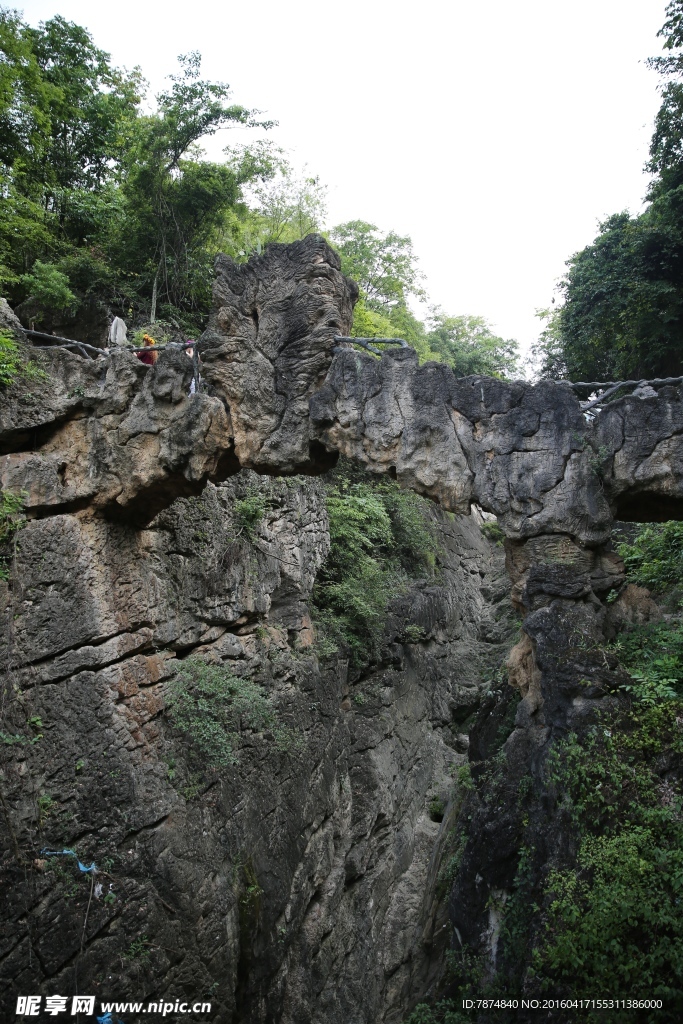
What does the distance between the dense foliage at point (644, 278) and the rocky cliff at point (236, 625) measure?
801 centimetres

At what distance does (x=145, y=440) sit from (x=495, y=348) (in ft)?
61.6

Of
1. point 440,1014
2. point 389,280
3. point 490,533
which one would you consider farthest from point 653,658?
point 389,280

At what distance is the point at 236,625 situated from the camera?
909cm

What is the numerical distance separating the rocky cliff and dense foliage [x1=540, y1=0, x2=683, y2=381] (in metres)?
8.01

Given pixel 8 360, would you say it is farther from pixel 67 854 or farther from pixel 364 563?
pixel 364 563

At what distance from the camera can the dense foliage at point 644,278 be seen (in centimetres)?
1252

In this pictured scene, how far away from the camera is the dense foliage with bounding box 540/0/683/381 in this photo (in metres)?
12.5

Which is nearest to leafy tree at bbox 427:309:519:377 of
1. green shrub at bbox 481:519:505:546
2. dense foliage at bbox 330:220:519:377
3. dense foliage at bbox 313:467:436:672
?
dense foliage at bbox 330:220:519:377

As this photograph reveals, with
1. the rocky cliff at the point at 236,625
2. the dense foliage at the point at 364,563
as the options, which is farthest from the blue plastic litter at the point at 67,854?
the dense foliage at the point at 364,563

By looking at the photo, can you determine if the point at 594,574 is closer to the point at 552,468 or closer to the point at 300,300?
the point at 552,468

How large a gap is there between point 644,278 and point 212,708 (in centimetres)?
1116

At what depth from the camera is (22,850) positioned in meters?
6.59

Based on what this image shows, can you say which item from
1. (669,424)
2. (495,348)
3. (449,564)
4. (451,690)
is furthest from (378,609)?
(495,348)

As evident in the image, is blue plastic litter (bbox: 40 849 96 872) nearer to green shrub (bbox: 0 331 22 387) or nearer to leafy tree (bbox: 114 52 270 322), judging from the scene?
green shrub (bbox: 0 331 22 387)
